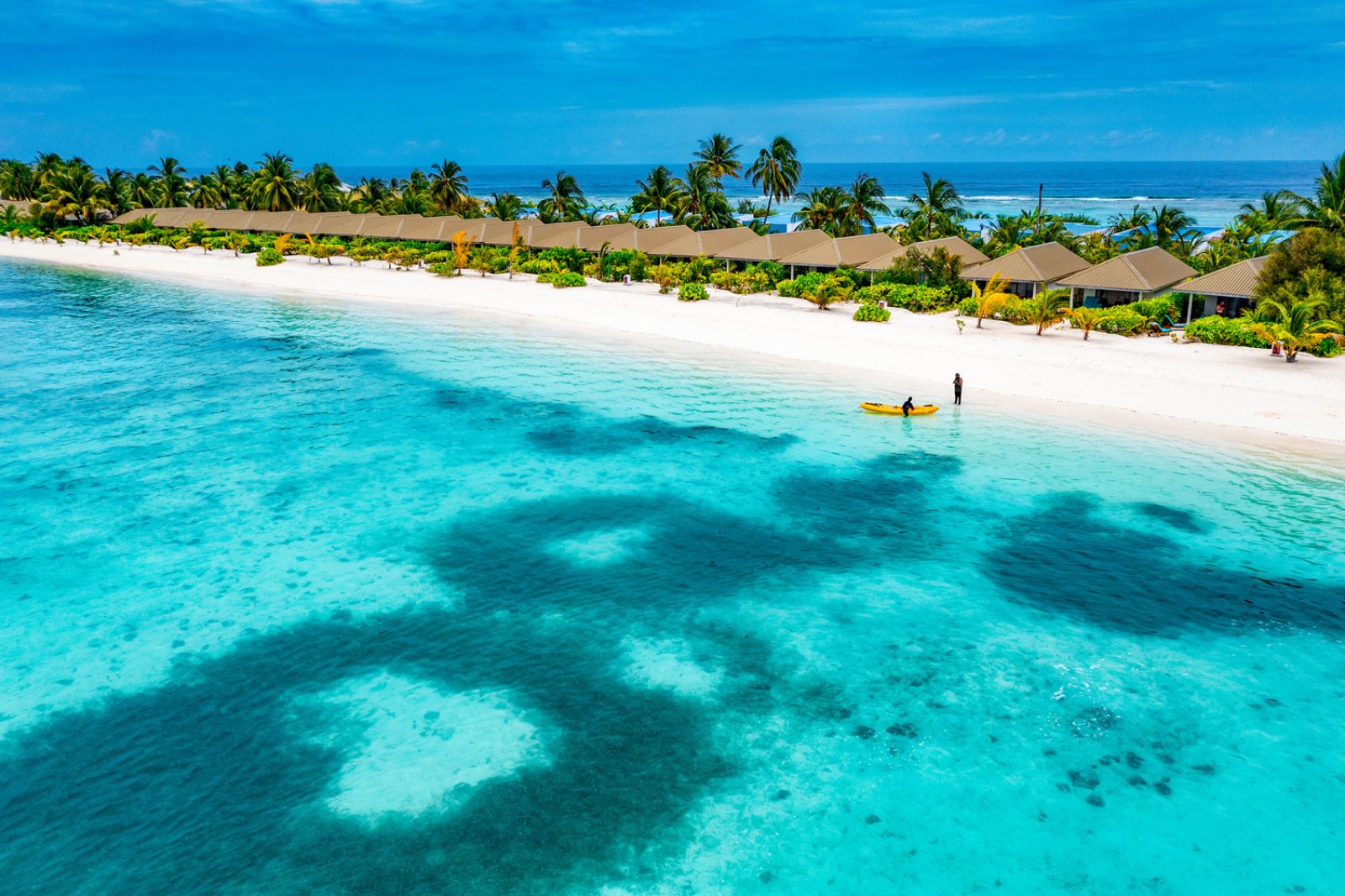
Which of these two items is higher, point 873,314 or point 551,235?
point 551,235

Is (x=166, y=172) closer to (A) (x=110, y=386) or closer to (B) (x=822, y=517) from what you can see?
(A) (x=110, y=386)

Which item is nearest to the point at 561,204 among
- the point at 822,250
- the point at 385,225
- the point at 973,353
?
the point at 385,225

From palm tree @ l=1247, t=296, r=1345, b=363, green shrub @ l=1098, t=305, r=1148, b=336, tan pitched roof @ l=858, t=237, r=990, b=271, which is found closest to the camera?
palm tree @ l=1247, t=296, r=1345, b=363

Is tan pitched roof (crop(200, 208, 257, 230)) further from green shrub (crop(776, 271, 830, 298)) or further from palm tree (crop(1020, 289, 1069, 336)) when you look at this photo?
palm tree (crop(1020, 289, 1069, 336))

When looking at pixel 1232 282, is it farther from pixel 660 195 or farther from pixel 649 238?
pixel 660 195

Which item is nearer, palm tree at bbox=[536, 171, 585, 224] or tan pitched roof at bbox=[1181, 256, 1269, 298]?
tan pitched roof at bbox=[1181, 256, 1269, 298]

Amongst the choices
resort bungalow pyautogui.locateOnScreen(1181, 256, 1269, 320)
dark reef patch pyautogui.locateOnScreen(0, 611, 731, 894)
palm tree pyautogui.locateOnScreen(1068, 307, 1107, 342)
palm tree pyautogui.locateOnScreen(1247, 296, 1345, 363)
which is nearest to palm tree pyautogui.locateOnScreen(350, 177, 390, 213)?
palm tree pyautogui.locateOnScreen(1068, 307, 1107, 342)
